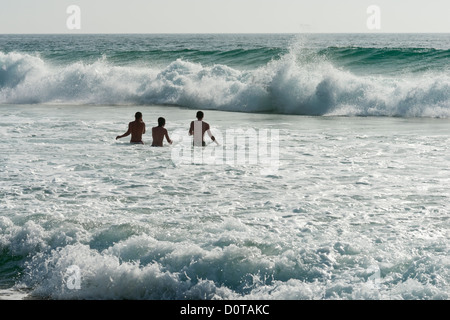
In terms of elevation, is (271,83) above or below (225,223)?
above

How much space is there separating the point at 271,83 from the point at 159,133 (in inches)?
443

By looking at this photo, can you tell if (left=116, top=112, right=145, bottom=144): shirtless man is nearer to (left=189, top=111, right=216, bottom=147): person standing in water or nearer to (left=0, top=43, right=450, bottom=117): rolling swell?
(left=189, top=111, right=216, bottom=147): person standing in water

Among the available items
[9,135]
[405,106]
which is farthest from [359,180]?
[405,106]

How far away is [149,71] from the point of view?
1075 inches

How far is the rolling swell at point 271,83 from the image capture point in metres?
20.0

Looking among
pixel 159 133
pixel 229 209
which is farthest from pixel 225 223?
pixel 159 133

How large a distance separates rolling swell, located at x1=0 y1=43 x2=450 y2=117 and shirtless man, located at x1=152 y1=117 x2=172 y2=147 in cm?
932

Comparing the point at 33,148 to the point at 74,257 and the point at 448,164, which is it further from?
the point at 448,164

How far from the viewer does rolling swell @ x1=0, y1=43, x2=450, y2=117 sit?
1998 cm

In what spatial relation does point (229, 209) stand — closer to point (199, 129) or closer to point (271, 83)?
point (199, 129)

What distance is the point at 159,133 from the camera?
1216 centimetres

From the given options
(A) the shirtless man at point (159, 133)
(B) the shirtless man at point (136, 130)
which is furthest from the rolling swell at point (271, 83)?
(B) the shirtless man at point (136, 130)

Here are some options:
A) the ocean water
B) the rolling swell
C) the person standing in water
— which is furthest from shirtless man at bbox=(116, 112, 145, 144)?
the rolling swell

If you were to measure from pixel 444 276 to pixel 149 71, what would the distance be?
23.2 metres
